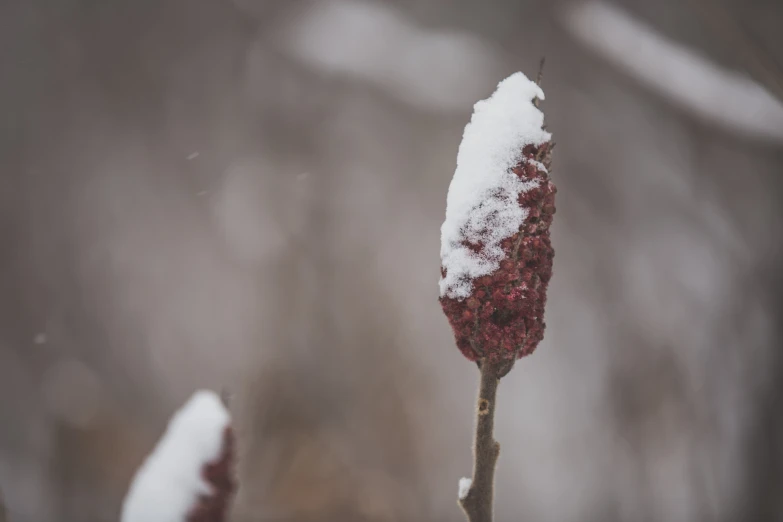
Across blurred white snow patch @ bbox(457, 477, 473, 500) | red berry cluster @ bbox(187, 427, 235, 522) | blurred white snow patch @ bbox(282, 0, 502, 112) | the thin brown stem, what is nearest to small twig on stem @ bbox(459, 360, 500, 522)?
blurred white snow patch @ bbox(457, 477, 473, 500)

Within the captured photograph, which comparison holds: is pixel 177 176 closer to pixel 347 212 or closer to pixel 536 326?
pixel 347 212

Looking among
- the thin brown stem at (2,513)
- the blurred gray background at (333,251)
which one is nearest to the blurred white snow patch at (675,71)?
the blurred gray background at (333,251)

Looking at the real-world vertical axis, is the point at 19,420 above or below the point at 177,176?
below

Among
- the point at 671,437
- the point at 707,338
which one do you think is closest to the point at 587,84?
the point at 707,338

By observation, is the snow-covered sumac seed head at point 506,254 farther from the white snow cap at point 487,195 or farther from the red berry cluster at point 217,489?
the red berry cluster at point 217,489

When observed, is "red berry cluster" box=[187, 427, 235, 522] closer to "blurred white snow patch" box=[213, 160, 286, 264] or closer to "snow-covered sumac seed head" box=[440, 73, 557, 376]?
"snow-covered sumac seed head" box=[440, 73, 557, 376]

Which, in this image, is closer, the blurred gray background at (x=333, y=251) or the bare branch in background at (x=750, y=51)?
the bare branch in background at (x=750, y=51)
